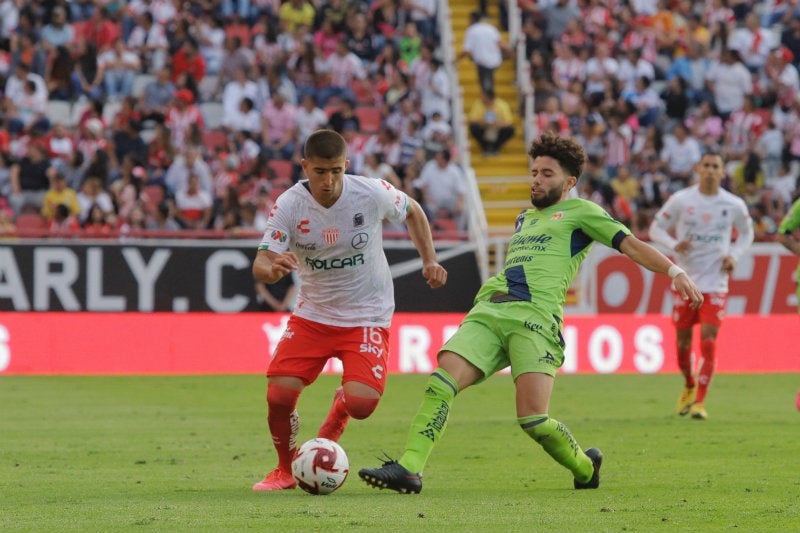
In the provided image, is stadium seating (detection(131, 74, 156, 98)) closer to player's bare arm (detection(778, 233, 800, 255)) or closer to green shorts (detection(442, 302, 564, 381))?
player's bare arm (detection(778, 233, 800, 255))

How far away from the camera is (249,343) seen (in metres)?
20.0

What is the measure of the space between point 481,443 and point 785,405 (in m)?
5.20

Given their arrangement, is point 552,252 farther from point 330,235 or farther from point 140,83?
point 140,83

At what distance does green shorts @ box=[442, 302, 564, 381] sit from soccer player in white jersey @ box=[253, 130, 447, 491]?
0.39 meters

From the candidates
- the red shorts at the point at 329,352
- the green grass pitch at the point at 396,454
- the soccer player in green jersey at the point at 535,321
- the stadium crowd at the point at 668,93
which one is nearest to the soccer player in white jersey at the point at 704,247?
the green grass pitch at the point at 396,454

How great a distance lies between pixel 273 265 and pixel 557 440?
1.99 meters

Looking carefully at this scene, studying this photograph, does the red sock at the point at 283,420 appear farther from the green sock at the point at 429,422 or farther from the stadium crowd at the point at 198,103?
the stadium crowd at the point at 198,103

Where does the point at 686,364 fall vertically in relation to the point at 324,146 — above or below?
below

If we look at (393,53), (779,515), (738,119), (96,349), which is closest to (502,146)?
(393,53)

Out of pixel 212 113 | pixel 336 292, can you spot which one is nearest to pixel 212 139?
pixel 212 113

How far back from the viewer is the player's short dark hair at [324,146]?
826cm

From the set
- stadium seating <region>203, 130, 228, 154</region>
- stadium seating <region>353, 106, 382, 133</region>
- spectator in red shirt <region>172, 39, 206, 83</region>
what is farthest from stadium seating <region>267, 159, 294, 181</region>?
spectator in red shirt <region>172, 39, 206, 83</region>

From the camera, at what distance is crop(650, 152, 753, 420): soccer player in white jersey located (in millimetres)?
14312

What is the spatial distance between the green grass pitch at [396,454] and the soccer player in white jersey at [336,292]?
58cm
